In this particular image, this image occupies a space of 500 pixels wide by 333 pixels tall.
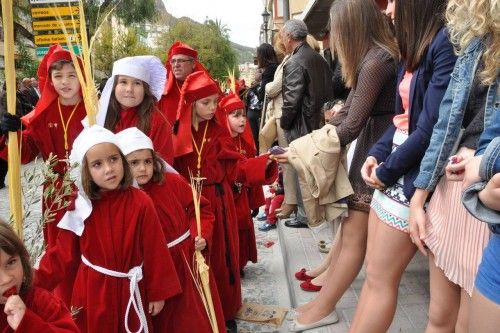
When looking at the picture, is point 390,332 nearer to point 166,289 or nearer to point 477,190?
Result: point 166,289

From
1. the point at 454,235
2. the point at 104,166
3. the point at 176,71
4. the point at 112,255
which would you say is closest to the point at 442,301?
the point at 454,235

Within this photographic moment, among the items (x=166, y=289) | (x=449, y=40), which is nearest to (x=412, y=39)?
(x=449, y=40)

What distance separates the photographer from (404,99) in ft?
7.01

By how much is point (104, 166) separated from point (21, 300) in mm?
890

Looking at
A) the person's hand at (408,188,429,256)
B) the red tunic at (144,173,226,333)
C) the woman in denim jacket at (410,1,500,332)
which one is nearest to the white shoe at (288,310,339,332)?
the red tunic at (144,173,226,333)

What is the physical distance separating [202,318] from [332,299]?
84 centimetres

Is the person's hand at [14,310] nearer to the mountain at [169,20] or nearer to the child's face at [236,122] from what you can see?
the child's face at [236,122]

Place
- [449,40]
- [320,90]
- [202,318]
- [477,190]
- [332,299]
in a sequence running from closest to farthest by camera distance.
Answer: [477,190] → [449,40] → [202,318] → [332,299] → [320,90]

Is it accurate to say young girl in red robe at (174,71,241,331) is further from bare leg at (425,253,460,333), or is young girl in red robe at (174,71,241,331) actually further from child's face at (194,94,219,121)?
bare leg at (425,253,460,333)

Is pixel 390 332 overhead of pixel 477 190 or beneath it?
beneath

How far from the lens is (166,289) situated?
239 cm

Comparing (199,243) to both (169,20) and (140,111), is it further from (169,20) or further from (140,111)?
(169,20)

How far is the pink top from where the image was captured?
2086 mm

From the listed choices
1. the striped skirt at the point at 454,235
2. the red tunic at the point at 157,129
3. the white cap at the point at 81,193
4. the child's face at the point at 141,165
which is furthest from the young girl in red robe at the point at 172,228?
the striped skirt at the point at 454,235
